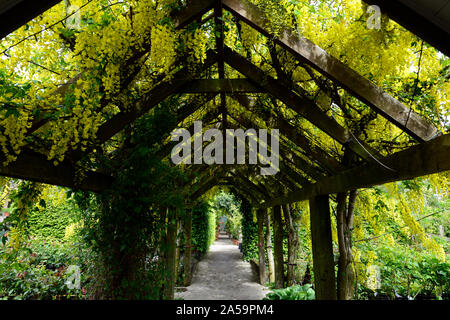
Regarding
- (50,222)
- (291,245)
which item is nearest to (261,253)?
(291,245)

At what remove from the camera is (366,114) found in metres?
2.30

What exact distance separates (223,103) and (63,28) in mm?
2398

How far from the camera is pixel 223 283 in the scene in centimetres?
762

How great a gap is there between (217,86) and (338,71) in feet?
4.42

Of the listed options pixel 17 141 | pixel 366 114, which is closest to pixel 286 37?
pixel 366 114

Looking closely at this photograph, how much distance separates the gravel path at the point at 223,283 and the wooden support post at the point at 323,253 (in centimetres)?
358

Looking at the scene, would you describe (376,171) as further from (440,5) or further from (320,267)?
(320,267)

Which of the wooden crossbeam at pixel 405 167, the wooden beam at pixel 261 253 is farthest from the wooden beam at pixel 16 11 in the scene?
the wooden beam at pixel 261 253

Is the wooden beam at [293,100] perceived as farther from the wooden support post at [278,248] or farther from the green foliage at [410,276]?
the wooden support post at [278,248]

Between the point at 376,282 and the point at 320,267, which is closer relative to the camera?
the point at 320,267

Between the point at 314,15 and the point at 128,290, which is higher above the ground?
the point at 314,15

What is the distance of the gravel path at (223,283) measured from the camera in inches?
248

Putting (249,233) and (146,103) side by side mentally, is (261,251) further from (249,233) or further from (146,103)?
(146,103)
